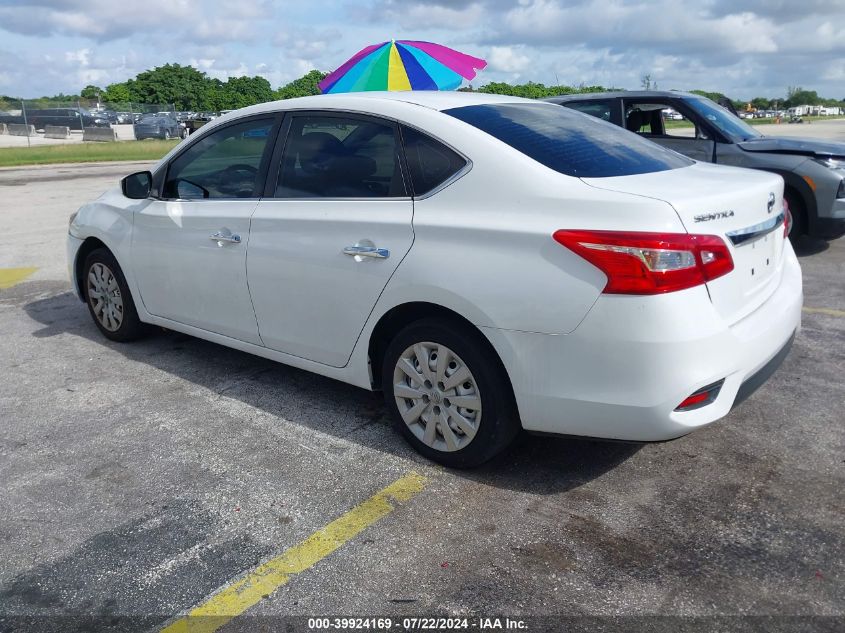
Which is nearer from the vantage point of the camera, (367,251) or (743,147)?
(367,251)

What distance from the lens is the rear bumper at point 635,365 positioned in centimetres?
275

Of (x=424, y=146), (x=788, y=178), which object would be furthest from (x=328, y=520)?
(x=788, y=178)

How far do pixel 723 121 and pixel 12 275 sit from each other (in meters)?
7.91

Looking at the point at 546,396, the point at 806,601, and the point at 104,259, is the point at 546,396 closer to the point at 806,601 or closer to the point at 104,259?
the point at 806,601

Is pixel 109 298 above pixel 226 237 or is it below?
below

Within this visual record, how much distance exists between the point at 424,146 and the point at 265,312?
1.31 metres

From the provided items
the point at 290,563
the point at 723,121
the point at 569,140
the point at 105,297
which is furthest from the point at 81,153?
the point at 290,563

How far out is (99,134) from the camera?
141ft

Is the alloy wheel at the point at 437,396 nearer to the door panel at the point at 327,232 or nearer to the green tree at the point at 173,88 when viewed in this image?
the door panel at the point at 327,232

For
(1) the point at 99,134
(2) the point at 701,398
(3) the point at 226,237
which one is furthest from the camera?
(1) the point at 99,134

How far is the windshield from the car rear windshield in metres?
4.63

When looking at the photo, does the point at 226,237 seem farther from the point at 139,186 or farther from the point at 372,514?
the point at 372,514

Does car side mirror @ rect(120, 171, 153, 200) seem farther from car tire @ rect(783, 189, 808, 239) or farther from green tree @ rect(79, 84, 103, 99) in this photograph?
green tree @ rect(79, 84, 103, 99)

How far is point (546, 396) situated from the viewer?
302cm
